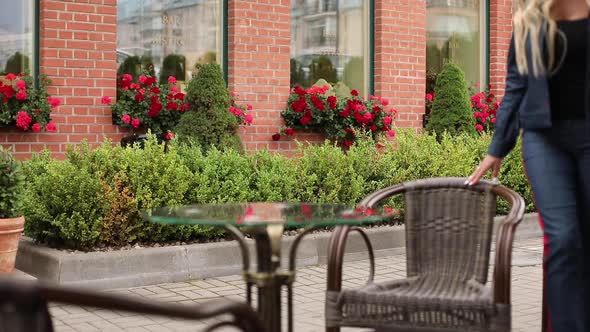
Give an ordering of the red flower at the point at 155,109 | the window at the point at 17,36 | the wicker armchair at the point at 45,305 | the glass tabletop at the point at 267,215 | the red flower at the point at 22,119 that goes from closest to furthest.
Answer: the wicker armchair at the point at 45,305 < the glass tabletop at the point at 267,215 < the red flower at the point at 22,119 < the window at the point at 17,36 < the red flower at the point at 155,109

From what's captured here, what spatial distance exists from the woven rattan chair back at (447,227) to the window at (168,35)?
623 centimetres

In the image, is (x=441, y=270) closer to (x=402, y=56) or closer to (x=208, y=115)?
(x=208, y=115)

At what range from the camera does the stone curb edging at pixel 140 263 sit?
21.1ft

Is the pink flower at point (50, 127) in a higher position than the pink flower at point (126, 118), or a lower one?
lower

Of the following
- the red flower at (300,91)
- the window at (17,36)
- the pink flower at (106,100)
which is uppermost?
the window at (17,36)

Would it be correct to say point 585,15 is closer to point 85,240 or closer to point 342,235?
point 342,235

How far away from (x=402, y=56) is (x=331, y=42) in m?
1.04

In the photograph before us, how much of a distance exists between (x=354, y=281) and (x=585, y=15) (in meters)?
3.57

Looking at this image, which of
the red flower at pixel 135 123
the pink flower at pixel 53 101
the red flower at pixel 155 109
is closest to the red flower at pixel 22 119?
the pink flower at pixel 53 101

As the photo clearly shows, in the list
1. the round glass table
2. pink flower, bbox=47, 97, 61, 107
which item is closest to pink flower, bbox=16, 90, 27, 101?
pink flower, bbox=47, 97, 61, 107

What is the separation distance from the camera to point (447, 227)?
164 inches

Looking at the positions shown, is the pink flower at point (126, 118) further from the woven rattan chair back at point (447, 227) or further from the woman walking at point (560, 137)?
the woman walking at point (560, 137)

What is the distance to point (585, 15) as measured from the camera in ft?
12.5

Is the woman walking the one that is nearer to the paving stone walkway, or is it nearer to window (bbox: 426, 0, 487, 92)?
the paving stone walkway
